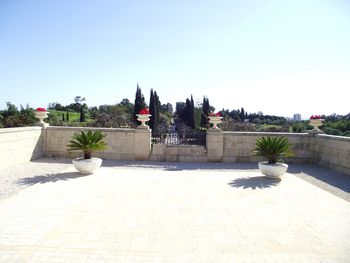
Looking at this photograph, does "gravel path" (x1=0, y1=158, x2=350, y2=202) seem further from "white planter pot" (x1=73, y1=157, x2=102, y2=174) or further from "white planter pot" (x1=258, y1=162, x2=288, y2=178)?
"white planter pot" (x1=258, y1=162, x2=288, y2=178)

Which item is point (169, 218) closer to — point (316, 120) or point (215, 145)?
point (215, 145)

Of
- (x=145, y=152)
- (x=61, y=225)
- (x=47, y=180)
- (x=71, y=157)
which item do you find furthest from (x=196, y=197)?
(x=71, y=157)

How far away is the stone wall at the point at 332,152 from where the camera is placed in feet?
26.8

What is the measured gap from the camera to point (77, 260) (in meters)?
3.20

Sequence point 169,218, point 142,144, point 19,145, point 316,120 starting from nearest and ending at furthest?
point 169,218 → point 19,145 → point 316,120 → point 142,144

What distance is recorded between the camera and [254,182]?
6984 millimetres

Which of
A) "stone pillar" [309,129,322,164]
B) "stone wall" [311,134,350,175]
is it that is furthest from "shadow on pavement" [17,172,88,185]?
"stone pillar" [309,129,322,164]

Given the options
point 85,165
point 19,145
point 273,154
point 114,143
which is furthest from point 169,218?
point 19,145

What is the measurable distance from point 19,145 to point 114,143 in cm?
312

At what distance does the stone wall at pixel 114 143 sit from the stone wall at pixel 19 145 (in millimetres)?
433

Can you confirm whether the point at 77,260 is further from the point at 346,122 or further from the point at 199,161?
the point at 346,122

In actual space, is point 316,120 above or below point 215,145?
above

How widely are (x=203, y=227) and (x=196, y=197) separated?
4.96 ft

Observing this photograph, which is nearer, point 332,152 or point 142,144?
point 332,152
